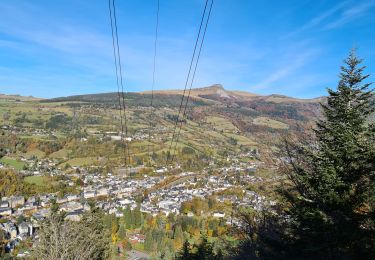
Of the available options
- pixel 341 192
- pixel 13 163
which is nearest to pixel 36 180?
pixel 13 163

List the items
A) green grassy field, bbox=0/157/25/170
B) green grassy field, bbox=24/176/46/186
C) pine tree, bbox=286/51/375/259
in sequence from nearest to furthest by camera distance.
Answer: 1. pine tree, bbox=286/51/375/259
2. green grassy field, bbox=24/176/46/186
3. green grassy field, bbox=0/157/25/170

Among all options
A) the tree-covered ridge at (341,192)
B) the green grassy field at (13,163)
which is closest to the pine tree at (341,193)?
the tree-covered ridge at (341,192)

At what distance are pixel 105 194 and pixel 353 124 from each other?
55811mm

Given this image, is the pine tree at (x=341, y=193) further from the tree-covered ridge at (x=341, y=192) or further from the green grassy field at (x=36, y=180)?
the green grassy field at (x=36, y=180)

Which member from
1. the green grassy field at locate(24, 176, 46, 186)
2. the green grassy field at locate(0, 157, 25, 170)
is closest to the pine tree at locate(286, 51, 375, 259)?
the green grassy field at locate(24, 176, 46, 186)

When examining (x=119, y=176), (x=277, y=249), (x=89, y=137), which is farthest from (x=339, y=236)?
(x=89, y=137)

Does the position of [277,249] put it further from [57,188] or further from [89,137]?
[89,137]

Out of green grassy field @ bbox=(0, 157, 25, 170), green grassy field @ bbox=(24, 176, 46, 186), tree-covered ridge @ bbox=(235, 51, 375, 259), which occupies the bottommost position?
green grassy field @ bbox=(24, 176, 46, 186)

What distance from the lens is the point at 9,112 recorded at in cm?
10406

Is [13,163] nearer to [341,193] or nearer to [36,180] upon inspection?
[36,180]

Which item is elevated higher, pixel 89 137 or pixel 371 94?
pixel 371 94

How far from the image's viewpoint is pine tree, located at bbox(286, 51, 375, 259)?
8156 millimetres

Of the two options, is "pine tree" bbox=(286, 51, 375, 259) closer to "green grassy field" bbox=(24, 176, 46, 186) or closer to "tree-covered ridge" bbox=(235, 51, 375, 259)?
"tree-covered ridge" bbox=(235, 51, 375, 259)

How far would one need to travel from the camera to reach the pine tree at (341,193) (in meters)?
8.16
